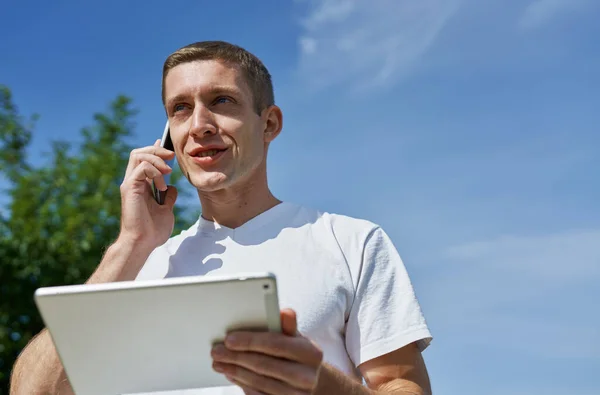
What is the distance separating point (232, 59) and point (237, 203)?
60 cm

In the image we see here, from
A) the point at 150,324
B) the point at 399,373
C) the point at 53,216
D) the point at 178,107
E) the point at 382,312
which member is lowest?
the point at 399,373

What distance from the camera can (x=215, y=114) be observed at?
2.86 metres

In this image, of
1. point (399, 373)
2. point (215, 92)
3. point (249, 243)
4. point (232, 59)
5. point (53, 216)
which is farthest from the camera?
point (53, 216)

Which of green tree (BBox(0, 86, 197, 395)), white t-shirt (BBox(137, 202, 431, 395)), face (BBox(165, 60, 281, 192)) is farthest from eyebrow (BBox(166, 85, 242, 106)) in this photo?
green tree (BBox(0, 86, 197, 395))

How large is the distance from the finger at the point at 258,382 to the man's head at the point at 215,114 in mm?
1075

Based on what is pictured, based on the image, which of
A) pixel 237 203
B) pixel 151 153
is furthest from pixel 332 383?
pixel 151 153

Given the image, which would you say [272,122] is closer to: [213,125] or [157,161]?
[213,125]

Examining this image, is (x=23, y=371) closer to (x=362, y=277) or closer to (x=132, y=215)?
(x=132, y=215)

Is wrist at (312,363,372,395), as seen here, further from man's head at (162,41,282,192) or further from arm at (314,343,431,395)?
man's head at (162,41,282,192)

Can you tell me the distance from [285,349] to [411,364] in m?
0.84

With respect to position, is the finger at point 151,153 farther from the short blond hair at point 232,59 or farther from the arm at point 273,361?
the arm at point 273,361

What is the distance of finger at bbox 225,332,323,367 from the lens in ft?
5.95

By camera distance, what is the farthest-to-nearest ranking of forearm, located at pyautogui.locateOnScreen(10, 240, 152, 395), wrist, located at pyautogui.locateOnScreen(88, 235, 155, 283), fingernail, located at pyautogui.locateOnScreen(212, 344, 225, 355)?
wrist, located at pyautogui.locateOnScreen(88, 235, 155, 283), forearm, located at pyautogui.locateOnScreen(10, 240, 152, 395), fingernail, located at pyautogui.locateOnScreen(212, 344, 225, 355)

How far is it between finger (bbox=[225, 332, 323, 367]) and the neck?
1089mm
